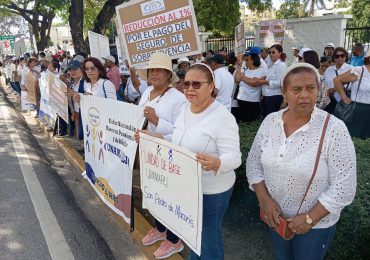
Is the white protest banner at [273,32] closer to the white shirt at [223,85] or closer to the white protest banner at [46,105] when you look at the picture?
the white shirt at [223,85]

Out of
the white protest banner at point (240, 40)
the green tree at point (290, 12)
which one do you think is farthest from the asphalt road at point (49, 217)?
the green tree at point (290, 12)

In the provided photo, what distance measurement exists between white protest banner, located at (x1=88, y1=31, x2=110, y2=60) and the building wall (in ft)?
28.0

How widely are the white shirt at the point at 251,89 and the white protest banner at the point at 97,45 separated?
313 centimetres

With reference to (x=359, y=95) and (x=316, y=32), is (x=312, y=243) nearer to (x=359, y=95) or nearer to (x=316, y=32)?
(x=359, y=95)

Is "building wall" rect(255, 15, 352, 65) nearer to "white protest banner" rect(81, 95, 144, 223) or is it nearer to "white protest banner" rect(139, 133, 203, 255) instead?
"white protest banner" rect(81, 95, 144, 223)

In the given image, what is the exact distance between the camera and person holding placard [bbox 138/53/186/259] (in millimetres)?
3133

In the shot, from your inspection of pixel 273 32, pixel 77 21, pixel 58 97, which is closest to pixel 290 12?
pixel 273 32

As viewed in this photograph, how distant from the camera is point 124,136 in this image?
3.55m

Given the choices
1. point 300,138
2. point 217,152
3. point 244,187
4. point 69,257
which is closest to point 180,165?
point 217,152

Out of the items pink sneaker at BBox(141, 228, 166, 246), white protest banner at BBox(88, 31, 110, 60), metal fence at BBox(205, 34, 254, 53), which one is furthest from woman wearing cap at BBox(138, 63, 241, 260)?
metal fence at BBox(205, 34, 254, 53)

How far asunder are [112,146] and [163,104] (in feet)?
3.19

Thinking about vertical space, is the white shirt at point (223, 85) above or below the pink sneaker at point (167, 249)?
above

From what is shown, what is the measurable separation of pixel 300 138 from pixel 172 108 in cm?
136

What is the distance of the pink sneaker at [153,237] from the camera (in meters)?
3.52
